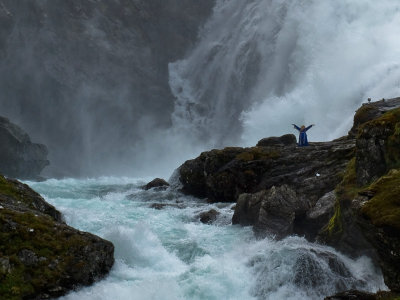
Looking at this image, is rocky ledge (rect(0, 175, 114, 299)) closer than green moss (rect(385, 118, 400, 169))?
Yes

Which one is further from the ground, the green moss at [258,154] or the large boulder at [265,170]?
the green moss at [258,154]

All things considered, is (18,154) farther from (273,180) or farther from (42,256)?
(42,256)

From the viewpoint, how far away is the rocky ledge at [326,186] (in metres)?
9.80

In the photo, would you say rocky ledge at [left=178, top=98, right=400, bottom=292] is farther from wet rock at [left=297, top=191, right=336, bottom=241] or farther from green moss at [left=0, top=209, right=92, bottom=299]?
green moss at [left=0, top=209, right=92, bottom=299]

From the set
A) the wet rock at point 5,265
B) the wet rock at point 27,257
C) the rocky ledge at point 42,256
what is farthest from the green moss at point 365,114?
the wet rock at point 5,265

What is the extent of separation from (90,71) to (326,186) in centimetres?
6035

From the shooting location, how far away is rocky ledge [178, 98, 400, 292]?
980 cm

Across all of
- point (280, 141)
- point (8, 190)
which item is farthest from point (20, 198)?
point (280, 141)

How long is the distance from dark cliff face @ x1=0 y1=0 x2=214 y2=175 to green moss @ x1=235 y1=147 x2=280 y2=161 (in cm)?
4678

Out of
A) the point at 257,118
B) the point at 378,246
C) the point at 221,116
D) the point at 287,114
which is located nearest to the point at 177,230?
the point at 378,246

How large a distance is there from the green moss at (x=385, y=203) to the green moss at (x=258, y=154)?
16573mm

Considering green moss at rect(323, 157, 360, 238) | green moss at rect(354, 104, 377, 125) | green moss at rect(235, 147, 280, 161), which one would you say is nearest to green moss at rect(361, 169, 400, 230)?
green moss at rect(323, 157, 360, 238)

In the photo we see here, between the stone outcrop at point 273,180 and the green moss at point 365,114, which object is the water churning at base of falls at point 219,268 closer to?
the stone outcrop at point 273,180

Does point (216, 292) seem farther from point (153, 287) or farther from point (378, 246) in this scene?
point (378, 246)
